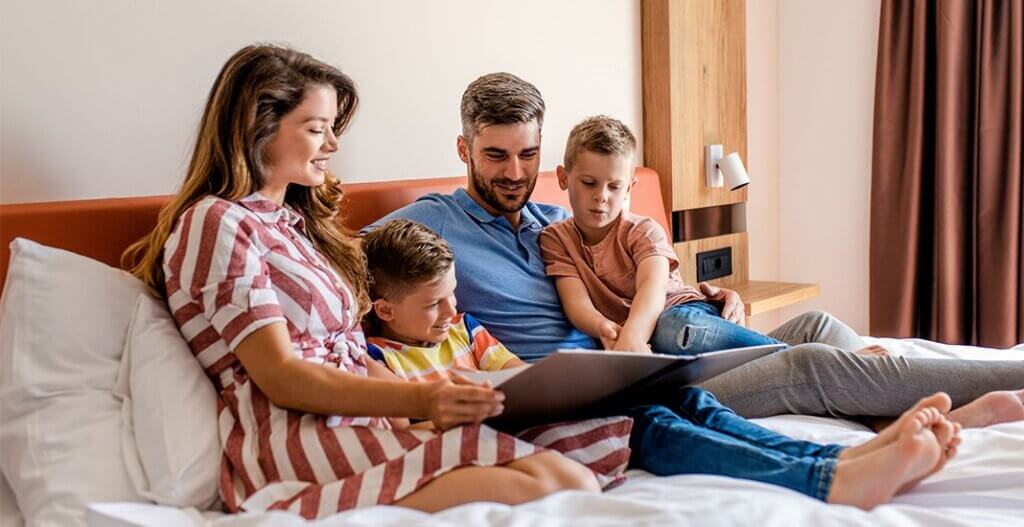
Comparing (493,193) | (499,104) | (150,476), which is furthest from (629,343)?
(150,476)

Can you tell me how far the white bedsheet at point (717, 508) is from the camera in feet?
3.94

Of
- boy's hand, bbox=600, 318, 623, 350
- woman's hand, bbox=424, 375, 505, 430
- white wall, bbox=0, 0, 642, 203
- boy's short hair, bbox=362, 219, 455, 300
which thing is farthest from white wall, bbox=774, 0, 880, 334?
woman's hand, bbox=424, 375, 505, 430

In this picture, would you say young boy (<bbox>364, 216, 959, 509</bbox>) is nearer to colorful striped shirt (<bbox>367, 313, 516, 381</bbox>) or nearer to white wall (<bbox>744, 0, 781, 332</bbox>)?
colorful striped shirt (<bbox>367, 313, 516, 381</bbox>)

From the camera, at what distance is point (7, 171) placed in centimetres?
174

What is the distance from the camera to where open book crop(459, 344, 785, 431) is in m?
1.33

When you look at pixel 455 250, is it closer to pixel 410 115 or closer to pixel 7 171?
pixel 410 115

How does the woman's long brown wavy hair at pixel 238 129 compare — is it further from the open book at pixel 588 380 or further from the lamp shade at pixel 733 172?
the lamp shade at pixel 733 172

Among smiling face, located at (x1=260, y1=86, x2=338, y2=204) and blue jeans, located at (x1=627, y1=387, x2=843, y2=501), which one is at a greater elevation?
smiling face, located at (x1=260, y1=86, x2=338, y2=204)

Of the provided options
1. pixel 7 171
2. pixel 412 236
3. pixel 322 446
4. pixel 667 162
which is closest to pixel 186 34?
pixel 7 171

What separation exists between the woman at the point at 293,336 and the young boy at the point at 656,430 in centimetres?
9

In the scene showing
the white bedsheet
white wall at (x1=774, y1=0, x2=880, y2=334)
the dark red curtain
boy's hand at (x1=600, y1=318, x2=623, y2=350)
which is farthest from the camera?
white wall at (x1=774, y1=0, x2=880, y2=334)

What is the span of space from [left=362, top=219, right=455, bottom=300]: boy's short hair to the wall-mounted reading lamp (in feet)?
5.61

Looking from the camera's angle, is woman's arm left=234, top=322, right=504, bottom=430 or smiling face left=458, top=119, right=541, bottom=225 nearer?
woman's arm left=234, top=322, right=504, bottom=430

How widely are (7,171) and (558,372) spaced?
42.6 inches
